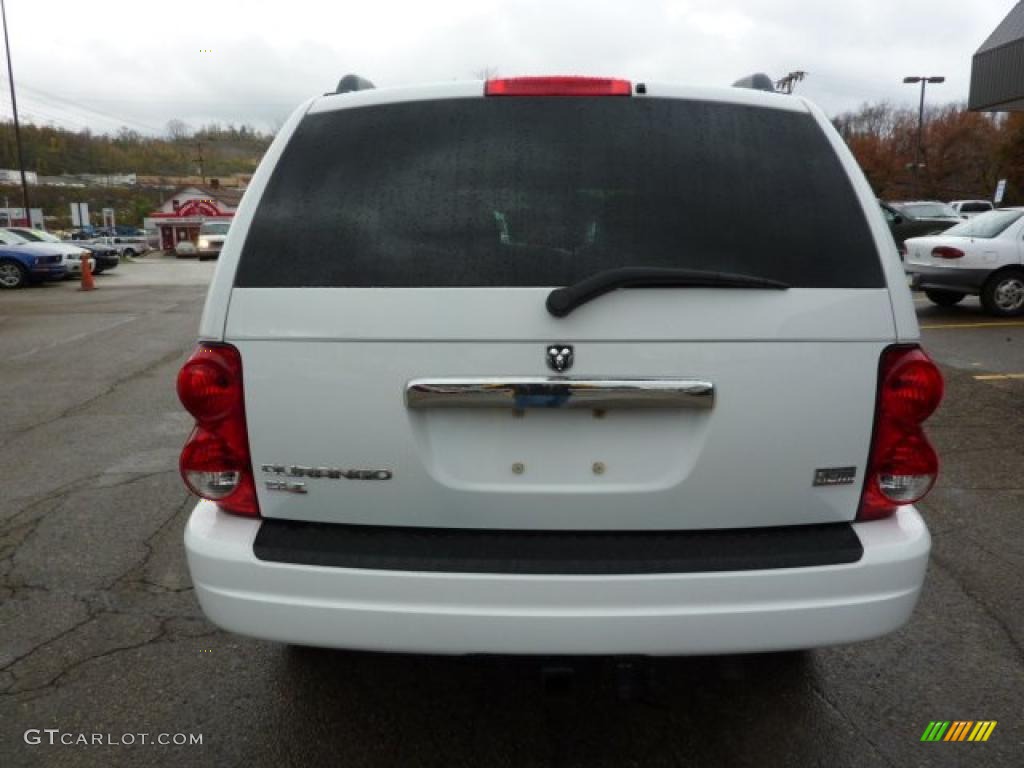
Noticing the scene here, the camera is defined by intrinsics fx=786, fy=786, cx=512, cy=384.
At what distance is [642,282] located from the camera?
1955 millimetres

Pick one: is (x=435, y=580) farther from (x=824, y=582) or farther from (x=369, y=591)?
(x=824, y=582)

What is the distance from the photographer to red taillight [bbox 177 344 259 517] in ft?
6.79

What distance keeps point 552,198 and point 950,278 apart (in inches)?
440

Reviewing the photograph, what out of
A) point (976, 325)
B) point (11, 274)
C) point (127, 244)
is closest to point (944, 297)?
point (976, 325)

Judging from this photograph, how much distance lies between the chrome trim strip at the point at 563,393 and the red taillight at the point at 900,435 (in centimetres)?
48

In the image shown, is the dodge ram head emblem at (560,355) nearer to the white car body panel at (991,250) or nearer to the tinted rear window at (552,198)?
the tinted rear window at (552,198)

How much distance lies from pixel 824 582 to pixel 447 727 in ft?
4.23

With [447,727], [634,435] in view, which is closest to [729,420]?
[634,435]

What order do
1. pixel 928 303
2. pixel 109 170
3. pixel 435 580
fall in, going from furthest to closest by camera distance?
pixel 109 170 < pixel 928 303 < pixel 435 580

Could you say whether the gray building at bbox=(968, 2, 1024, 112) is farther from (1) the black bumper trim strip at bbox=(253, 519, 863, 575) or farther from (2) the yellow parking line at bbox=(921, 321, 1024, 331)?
(1) the black bumper trim strip at bbox=(253, 519, 863, 575)

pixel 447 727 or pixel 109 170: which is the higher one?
pixel 109 170

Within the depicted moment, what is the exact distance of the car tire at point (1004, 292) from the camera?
1120cm

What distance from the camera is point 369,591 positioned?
6.47 feet

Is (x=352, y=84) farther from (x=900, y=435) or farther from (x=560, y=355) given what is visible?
(x=900, y=435)
